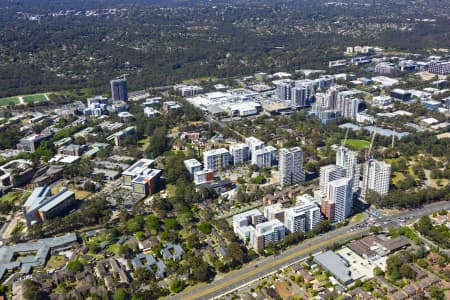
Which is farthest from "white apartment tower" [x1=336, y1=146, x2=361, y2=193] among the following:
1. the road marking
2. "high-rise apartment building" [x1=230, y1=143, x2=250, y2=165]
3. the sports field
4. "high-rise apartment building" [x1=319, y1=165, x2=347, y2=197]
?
the sports field

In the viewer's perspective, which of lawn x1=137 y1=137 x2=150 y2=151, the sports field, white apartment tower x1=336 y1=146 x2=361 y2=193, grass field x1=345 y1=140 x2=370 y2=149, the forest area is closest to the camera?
white apartment tower x1=336 y1=146 x2=361 y2=193

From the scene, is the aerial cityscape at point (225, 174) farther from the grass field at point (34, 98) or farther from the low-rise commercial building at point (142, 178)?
the grass field at point (34, 98)

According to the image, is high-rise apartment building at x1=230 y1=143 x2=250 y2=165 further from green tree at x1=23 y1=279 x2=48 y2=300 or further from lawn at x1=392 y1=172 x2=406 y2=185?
green tree at x1=23 y1=279 x2=48 y2=300

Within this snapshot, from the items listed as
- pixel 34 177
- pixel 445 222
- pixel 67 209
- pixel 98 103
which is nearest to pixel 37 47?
pixel 98 103

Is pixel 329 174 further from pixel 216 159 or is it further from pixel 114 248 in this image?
pixel 114 248

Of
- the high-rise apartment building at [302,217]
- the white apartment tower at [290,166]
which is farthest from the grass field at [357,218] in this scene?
the white apartment tower at [290,166]
